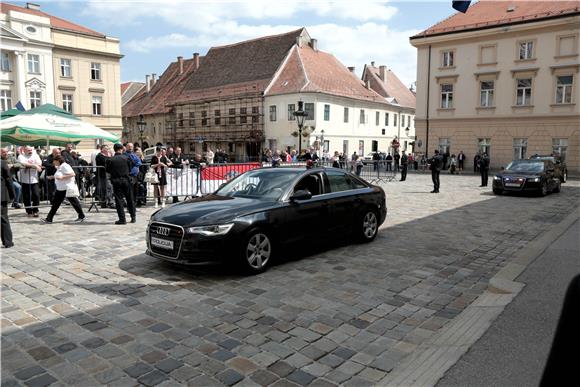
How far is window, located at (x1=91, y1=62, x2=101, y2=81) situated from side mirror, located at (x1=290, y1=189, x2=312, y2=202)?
50.3 metres

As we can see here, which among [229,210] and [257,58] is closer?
[229,210]

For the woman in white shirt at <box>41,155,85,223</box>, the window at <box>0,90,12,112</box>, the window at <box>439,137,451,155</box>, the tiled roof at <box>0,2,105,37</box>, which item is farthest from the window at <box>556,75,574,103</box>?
the window at <box>0,90,12,112</box>

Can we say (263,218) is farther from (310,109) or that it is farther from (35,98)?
(35,98)

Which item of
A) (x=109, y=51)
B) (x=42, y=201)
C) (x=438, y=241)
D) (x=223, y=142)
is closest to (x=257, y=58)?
(x=223, y=142)

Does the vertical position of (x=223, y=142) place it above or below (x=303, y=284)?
above

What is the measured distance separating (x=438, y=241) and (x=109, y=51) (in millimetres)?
51321

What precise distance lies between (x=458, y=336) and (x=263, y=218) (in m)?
3.17

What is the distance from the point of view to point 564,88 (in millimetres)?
34656

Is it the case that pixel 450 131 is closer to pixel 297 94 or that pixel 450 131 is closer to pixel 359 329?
pixel 297 94

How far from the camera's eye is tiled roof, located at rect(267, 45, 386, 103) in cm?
4876

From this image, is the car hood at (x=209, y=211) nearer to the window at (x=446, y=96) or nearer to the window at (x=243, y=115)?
the window at (x=446, y=96)

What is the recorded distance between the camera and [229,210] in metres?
6.64

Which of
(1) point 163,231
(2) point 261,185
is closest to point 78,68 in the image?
(2) point 261,185

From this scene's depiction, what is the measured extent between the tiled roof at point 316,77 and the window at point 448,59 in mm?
12503
